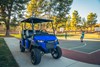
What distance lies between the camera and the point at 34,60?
699 centimetres

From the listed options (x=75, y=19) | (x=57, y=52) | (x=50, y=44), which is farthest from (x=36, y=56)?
(x=75, y=19)

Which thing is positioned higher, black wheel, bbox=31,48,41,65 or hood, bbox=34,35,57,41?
hood, bbox=34,35,57,41

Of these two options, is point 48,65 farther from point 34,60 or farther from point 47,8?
point 47,8

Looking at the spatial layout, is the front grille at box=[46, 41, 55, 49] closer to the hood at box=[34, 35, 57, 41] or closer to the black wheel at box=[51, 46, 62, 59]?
the hood at box=[34, 35, 57, 41]

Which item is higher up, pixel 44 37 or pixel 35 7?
pixel 35 7

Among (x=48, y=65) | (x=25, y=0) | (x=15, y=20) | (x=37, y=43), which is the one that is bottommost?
(x=48, y=65)

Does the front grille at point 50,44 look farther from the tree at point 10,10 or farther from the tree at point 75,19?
the tree at point 75,19

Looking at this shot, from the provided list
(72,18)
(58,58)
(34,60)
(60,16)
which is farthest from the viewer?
(72,18)

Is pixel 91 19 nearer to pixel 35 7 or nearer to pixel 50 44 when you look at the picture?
pixel 35 7

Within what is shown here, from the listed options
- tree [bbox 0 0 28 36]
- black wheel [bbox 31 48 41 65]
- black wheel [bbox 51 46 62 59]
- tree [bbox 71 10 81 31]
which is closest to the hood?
black wheel [bbox 31 48 41 65]

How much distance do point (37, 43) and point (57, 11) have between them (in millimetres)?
32211

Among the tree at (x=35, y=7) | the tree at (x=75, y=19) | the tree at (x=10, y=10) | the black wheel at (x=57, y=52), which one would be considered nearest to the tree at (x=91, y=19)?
the tree at (x=75, y=19)

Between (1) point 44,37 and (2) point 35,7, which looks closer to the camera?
(1) point 44,37

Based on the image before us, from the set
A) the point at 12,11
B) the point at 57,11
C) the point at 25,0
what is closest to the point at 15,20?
the point at 12,11
